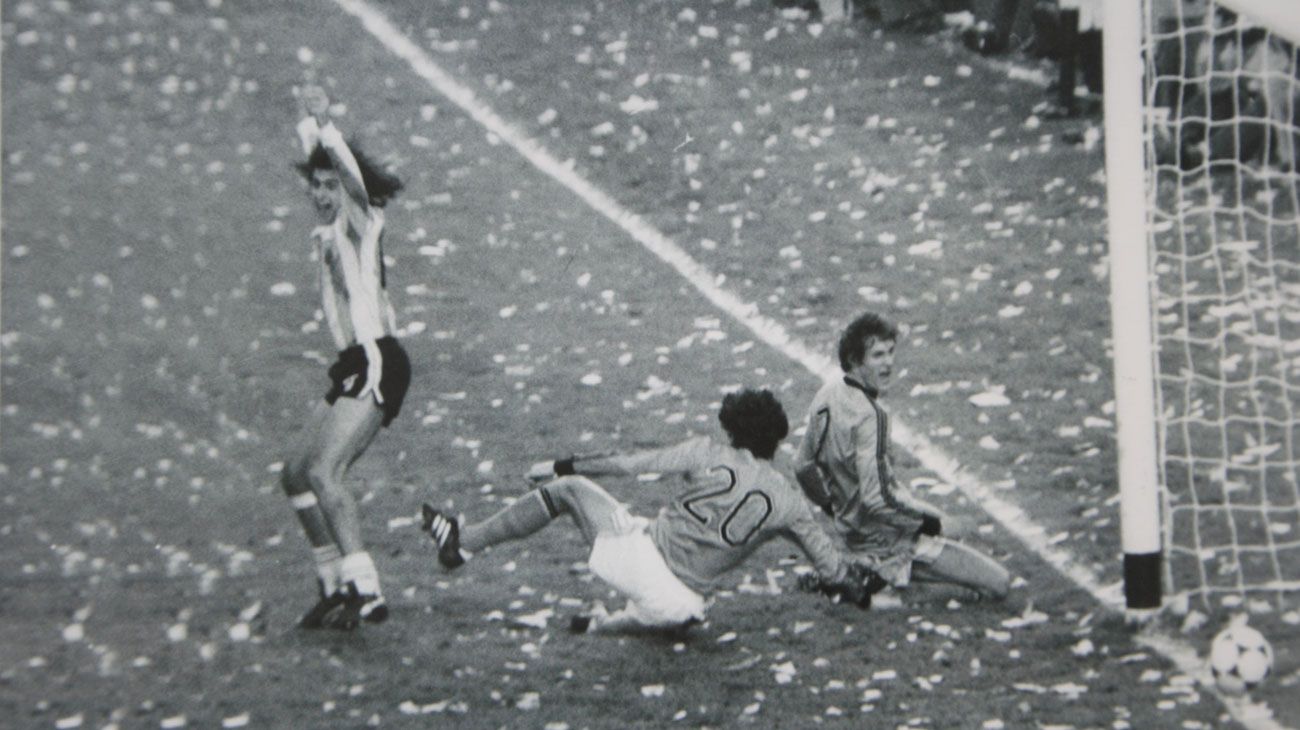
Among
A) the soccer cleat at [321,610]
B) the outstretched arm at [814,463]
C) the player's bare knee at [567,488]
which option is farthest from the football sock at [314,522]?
the outstretched arm at [814,463]

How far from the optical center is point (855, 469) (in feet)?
13.4

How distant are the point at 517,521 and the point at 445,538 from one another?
18 centimetres

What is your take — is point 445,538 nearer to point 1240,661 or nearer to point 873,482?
point 873,482

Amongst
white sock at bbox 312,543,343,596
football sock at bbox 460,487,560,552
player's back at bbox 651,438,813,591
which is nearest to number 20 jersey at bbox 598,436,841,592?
player's back at bbox 651,438,813,591

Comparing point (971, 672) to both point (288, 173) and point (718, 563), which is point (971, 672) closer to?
point (718, 563)

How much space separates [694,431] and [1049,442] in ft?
2.74

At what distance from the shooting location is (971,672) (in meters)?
3.83

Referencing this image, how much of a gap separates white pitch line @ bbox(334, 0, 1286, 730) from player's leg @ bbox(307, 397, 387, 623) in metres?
0.91

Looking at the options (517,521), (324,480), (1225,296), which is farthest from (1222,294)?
(324,480)

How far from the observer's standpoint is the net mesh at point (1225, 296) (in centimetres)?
418

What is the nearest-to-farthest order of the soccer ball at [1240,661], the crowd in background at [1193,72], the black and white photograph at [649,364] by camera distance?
the soccer ball at [1240,661], the black and white photograph at [649,364], the crowd in background at [1193,72]

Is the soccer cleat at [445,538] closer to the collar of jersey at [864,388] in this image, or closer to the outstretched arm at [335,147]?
the outstretched arm at [335,147]

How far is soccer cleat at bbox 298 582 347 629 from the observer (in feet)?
13.2

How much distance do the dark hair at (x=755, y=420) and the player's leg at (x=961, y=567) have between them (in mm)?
423
